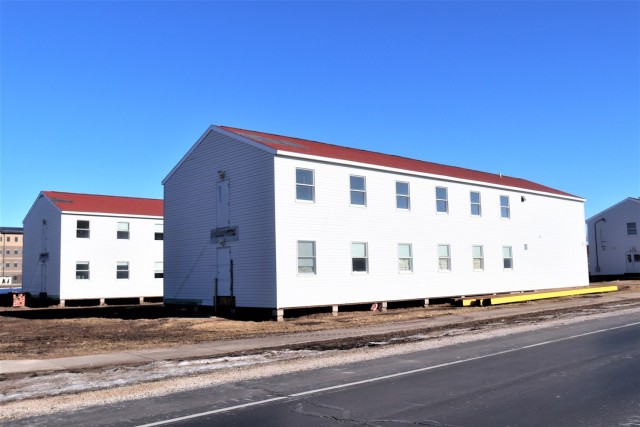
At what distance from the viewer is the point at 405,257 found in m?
27.0

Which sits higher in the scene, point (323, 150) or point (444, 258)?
point (323, 150)

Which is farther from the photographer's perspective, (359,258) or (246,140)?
(359,258)

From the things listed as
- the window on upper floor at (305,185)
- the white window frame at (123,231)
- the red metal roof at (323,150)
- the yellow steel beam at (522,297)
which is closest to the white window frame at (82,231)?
the white window frame at (123,231)

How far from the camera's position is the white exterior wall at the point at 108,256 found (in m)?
37.3

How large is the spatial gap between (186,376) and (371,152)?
23739mm

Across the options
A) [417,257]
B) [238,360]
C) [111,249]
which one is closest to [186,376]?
[238,360]

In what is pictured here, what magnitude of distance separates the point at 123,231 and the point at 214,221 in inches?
650

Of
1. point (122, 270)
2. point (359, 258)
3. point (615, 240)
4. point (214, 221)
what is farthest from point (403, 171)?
point (615, 240)

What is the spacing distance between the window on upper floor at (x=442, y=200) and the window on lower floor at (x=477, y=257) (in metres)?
2.96

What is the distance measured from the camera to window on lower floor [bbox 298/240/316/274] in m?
22.9

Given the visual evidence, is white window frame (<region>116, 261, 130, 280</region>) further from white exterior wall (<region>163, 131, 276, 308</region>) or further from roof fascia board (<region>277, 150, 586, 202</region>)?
roof fascia board (<region>277, 150, 586, 202</region>)

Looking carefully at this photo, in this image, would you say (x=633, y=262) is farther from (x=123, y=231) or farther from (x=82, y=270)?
(x=82, y=270)

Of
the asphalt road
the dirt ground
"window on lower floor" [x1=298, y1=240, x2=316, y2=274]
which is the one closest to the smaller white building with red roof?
the dirt ground

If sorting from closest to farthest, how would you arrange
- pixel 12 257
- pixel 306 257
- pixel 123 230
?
1. pixel 306 257
2. pixel 123 230
3. pixel 12 257
